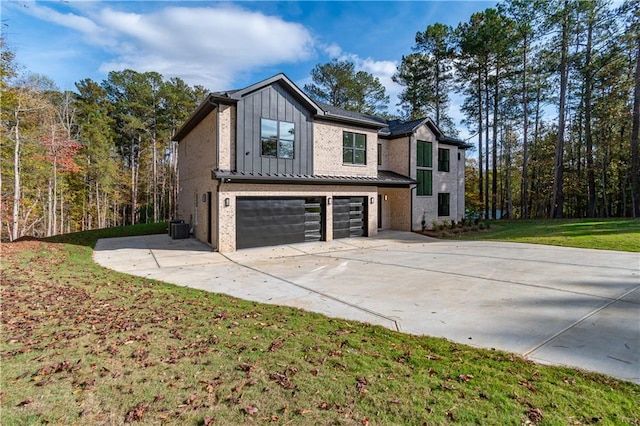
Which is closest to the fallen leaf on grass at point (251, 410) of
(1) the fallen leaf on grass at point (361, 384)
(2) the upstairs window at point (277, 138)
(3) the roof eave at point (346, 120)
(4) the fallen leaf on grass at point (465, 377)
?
(1) the fallen leaf on grass at point (361, 384)

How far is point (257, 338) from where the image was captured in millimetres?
4023

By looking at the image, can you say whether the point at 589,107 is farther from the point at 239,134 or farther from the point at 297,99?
the point at 239,134

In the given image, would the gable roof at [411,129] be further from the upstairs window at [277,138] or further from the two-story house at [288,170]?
the upstairs window at [277,138]

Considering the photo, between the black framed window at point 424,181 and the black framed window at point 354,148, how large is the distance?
188 inches

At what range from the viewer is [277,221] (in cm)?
1326

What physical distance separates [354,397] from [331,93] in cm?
2957

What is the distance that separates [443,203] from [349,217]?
8441mm

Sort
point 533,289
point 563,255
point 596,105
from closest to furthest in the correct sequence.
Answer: point 533,289 → point 563,255 → point 596,105

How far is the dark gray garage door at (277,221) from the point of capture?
12383 mm

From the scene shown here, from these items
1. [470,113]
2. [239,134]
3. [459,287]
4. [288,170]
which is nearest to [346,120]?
[288,170]

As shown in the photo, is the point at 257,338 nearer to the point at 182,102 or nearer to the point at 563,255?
the point at 563,255

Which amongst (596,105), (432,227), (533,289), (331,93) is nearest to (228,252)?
(533,289)

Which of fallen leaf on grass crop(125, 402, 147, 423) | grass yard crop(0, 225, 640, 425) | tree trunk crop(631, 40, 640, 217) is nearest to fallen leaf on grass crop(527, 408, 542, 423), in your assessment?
grass yard crop(0, 225, 640, 425)

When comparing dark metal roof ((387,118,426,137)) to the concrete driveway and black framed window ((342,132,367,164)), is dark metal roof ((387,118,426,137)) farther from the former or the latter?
the concrete driveway
